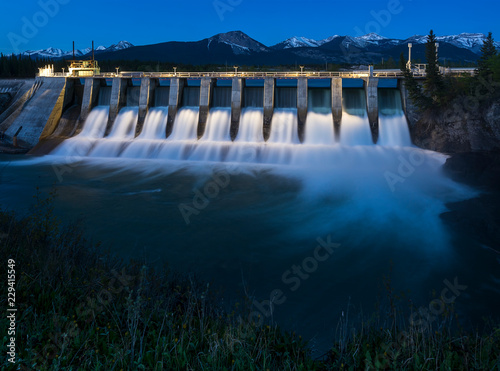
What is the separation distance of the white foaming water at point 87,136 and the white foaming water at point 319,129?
59.8 ft

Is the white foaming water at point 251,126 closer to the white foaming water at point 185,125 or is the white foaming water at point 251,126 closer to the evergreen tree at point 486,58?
the white foaming water at point 185,125

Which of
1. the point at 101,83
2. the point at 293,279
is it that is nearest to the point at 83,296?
the point at 293,279

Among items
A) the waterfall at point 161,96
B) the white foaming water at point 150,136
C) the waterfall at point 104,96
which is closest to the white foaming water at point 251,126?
the white foaming water at point 150,136

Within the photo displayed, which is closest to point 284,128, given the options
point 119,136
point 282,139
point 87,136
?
point 282,139

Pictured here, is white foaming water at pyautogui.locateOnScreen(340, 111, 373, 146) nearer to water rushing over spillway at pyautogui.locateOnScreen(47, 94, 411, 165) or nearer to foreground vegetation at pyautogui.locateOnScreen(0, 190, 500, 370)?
water rushing over spillway at pyautogui.locateOnScreen(47, 94, 411, 165)

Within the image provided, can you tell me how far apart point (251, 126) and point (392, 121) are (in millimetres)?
11203

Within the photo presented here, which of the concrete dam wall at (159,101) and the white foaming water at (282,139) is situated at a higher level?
the concrete dam wall at (159,101)

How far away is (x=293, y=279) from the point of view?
1252 cm

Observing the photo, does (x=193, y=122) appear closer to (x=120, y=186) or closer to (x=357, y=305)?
(x=120, y=186)

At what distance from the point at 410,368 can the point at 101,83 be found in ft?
129

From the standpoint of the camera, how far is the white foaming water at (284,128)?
31.3 m

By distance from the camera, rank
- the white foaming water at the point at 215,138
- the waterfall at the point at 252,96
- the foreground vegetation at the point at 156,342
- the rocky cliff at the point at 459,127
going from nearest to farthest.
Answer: the foreground vegetation at the point at 156,342, the rocky cliff at the point at 459,127, the white foaming water at the point at 215,138, the waterfall at the point at 252,96

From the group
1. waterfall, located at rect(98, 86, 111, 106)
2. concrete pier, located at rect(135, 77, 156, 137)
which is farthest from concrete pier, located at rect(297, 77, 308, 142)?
waterfall, located at rect(98, 86, 111, 106)

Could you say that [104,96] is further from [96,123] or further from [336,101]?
[336,101]
